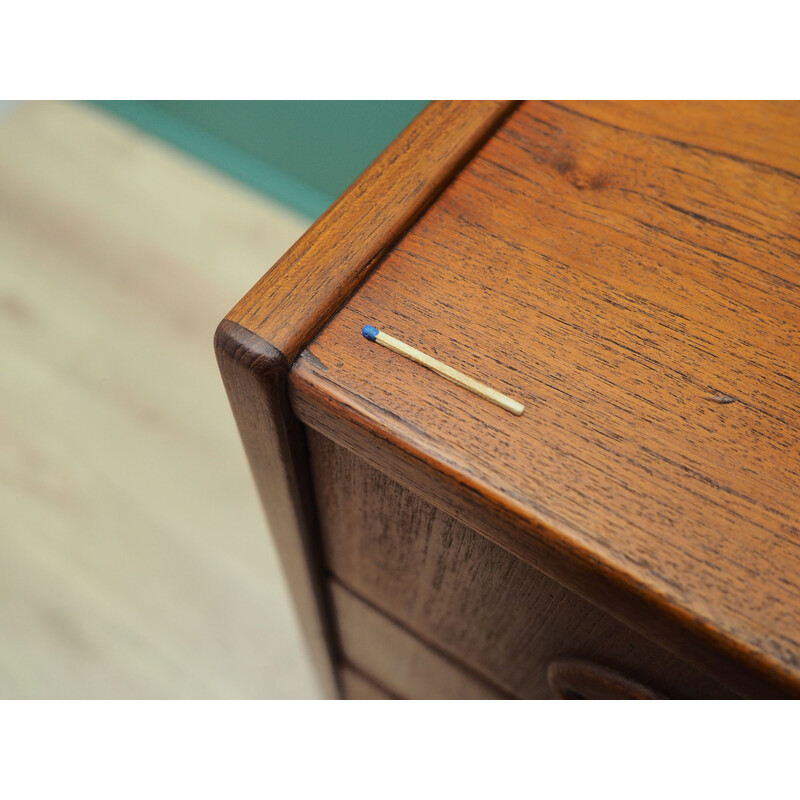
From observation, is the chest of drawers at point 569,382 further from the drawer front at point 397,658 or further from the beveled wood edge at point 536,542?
the drawer front at point 397,658

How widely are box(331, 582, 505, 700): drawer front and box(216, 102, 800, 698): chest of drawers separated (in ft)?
0.36

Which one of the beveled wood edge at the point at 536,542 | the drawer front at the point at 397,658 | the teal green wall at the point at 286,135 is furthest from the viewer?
the teal green wall at the point at 286,135

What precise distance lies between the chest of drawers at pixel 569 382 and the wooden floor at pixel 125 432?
20.0 inches

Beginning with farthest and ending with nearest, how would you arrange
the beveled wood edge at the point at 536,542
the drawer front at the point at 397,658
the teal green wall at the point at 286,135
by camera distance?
the teal green wall at the point at 286,135 → the drawer front at the point at 397,658 → the beveled wood edge at the point at 536,542

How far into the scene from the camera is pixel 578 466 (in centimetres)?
25

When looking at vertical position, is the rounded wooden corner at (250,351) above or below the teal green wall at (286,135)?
above

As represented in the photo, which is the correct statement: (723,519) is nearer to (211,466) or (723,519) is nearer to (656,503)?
(656,503)

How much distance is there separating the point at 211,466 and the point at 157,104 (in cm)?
55

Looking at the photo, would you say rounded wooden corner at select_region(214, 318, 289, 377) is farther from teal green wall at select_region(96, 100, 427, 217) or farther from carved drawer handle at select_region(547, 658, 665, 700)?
teal green wall at select_region(96, 100, 427, 217)

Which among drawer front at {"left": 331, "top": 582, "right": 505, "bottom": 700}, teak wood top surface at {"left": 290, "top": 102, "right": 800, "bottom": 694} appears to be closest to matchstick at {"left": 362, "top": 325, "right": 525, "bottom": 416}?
teak wood top surface at {"left": 290, "top": 102, "right": 800, "bottom": 694}

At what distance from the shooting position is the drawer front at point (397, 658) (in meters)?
0.48

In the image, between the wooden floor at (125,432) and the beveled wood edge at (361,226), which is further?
the wooden floor at (125,432)

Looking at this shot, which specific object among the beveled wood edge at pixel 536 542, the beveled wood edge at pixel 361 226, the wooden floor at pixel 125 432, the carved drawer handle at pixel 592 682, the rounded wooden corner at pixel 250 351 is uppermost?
the beveled wood edge at pixel 361 226

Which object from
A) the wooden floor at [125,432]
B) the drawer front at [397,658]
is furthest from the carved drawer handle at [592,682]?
the wooden floor at [125,432]
